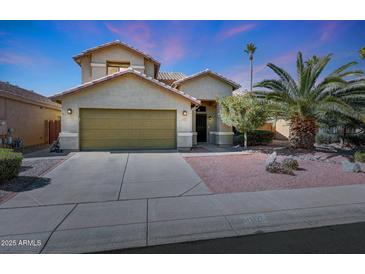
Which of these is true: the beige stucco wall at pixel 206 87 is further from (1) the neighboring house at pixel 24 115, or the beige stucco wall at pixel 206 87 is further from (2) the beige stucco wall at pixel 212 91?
(1) the neighboring house at pixel 24 115

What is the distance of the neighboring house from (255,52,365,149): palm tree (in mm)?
15644

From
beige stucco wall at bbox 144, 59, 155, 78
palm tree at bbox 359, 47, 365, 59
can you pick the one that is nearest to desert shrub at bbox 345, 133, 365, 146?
palm tree at bbox 359, 47, 365, 59

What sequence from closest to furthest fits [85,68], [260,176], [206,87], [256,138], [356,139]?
[260,176]
[85,68]
[206,87]
[356,139]
[256,138]

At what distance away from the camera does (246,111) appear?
13.1 metres

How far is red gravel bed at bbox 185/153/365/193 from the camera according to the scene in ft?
21.0

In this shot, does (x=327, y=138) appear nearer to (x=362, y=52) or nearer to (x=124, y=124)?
(x=362, y=52)

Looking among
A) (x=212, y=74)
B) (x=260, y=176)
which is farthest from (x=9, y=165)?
(x=212, y=74)

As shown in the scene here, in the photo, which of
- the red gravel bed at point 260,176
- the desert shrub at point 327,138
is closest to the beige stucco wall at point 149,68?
the red gravel bed at point 260,176

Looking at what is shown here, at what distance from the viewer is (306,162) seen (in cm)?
977

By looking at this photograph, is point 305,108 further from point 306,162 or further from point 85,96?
point 85,96

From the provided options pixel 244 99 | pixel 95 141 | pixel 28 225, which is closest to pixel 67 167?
pixel 95 141

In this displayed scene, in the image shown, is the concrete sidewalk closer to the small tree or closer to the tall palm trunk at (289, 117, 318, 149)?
the tall palm trunk at (289, 117, 318, 149)

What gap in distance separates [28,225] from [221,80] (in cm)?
1480

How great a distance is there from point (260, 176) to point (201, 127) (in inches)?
394
